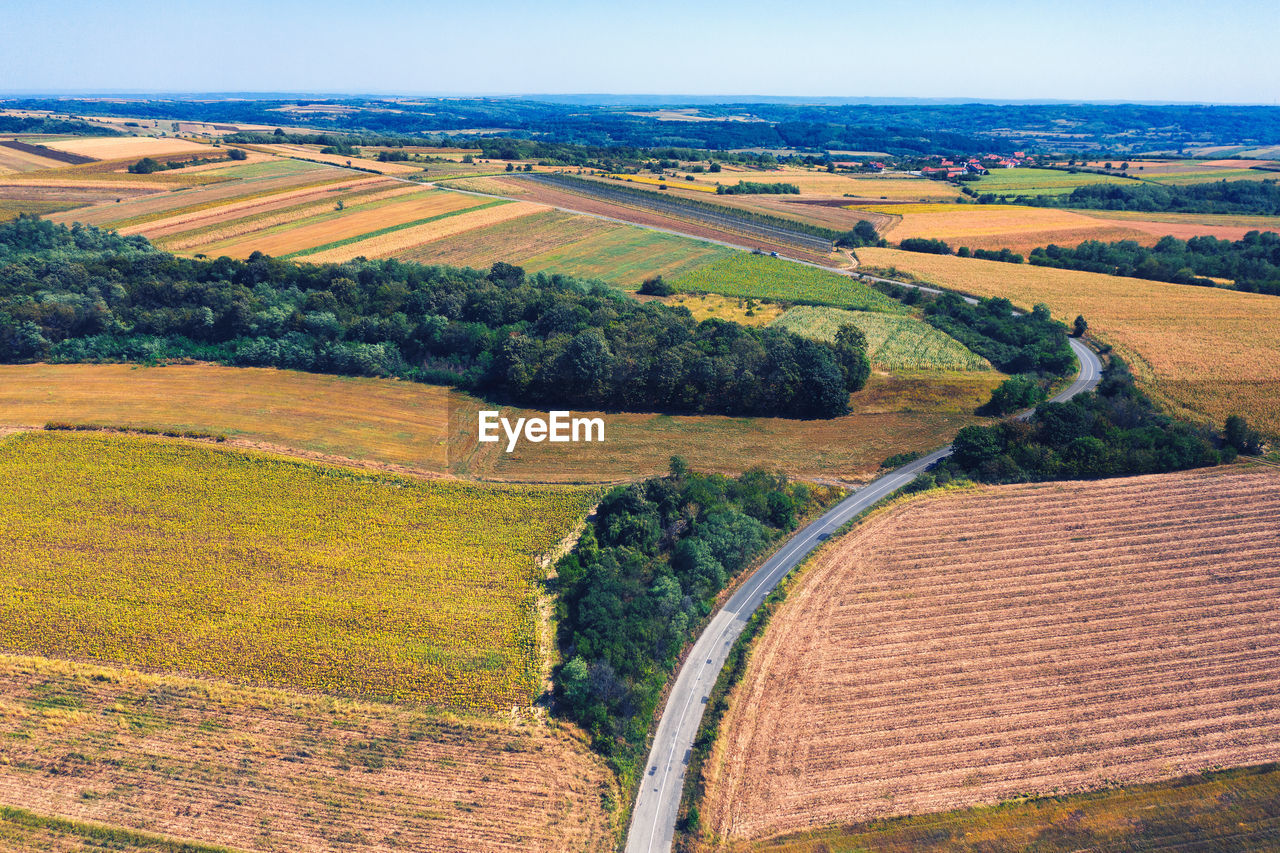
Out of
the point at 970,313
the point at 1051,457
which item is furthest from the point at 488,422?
the point at 970,313

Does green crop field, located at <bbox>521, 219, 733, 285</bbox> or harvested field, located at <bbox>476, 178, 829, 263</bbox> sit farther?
harvested field, located at <bbox>476, 178, 829, 263</bbox>

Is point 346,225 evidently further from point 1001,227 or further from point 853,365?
point 1001,227

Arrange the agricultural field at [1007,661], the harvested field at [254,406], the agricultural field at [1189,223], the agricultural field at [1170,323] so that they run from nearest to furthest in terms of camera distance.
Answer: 1. the agricultural field at [1007,661]
2. the harvested field at [254,406]
3. the agricultural field at [1170,323]
4. the agricultural field at [1189,223]

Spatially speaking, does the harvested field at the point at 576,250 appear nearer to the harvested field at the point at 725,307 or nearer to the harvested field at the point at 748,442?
the harvested field at the point at 725,307

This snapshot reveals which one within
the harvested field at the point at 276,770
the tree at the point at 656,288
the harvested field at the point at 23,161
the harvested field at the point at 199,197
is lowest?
the harvested field at the point at 276,770

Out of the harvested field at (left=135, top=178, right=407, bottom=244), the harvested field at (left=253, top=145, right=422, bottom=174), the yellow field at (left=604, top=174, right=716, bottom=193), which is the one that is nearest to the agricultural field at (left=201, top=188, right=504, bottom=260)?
the harvested field at (left=135, top=178, right=407, bottom=244)

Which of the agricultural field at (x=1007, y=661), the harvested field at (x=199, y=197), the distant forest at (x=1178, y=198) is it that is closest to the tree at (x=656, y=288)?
the agricultural field at (x=1007, y=661)

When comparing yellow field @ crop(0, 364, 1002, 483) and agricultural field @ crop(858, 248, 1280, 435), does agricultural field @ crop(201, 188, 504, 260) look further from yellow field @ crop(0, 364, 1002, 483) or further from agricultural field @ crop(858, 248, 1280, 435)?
agricultural field @ crop(858, 248, 1280, 435)
